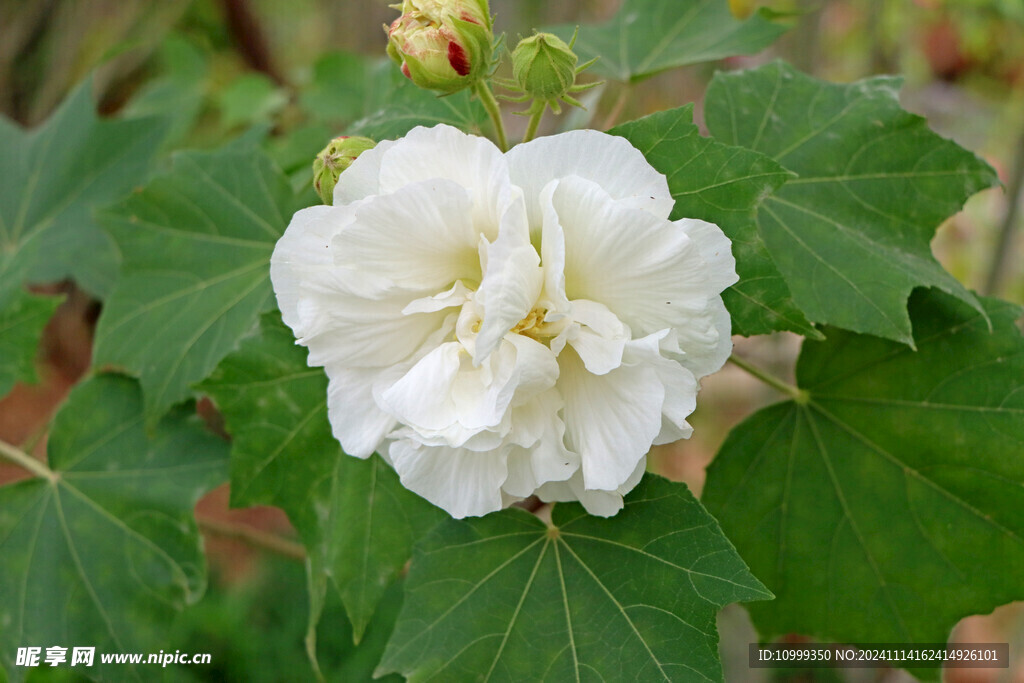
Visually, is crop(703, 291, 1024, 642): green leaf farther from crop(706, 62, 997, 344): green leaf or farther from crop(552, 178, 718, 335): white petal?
crop(552, 178, 718, 335): white petal

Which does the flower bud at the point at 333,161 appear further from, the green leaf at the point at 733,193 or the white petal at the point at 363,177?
the green leaf at the point at 733,193

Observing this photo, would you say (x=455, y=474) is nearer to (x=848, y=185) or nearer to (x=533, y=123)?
(x=533, y=123)

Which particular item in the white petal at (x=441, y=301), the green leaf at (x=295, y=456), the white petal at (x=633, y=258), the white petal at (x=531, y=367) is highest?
the white petal at (x=633, y=258)

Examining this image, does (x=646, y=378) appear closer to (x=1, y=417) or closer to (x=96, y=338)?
(x=96, y=338)

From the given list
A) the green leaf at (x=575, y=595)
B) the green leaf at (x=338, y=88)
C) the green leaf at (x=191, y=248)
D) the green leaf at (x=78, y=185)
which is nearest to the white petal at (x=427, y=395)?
the green leaf at (x=575, y=595)

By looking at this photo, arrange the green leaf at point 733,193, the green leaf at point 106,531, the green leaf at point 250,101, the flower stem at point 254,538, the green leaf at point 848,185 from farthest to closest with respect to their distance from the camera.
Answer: the green leaf at point 250,101 < the flower stem at point 254,538 < the green leaf at point 106,531 < the green leaf at point 848,185 < the green leaf at point 733,193

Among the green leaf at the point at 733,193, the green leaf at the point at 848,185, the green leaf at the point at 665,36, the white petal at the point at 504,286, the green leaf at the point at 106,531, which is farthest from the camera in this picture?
the green leaf at the point at 665,36
